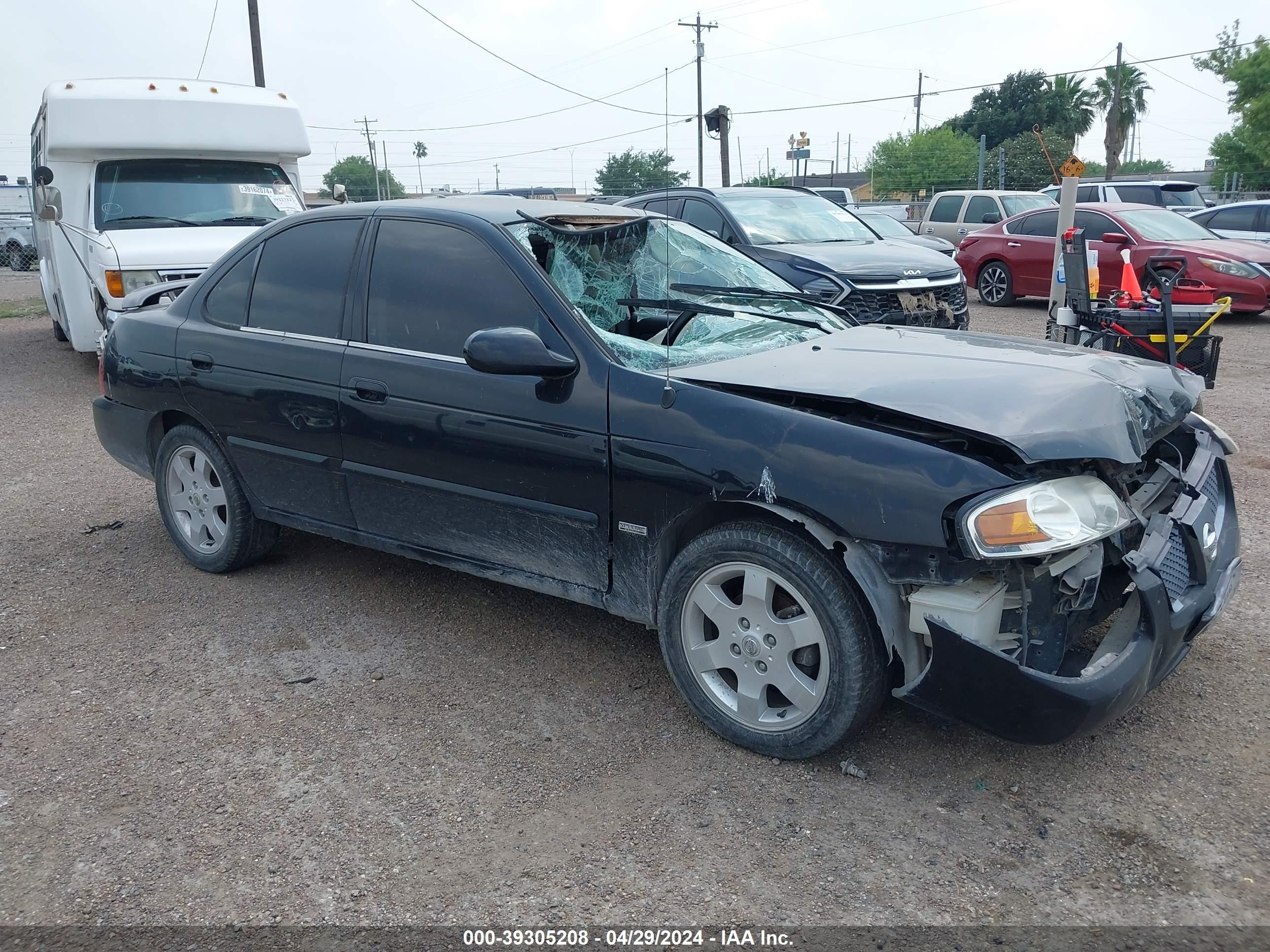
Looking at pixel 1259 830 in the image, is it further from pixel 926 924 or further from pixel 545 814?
pixel 545 814

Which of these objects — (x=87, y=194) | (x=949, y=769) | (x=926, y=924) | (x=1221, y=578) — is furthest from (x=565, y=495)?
(x=87, y=194)

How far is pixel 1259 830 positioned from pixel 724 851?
143 cm

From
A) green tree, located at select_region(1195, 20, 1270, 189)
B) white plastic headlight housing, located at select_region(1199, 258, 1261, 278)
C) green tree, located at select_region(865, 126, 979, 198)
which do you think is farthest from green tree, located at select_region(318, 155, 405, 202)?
white plastic headlight housing, located at select_region(1199, 258, 1261, 278)

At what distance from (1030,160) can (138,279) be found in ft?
175

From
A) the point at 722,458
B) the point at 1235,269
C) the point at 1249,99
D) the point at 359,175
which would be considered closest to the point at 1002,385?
the point at 722,458

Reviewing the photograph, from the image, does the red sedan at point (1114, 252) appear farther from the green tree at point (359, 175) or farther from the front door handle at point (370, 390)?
the green tree at point (359, 175)

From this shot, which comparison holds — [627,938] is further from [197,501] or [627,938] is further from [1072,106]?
[1072,106]

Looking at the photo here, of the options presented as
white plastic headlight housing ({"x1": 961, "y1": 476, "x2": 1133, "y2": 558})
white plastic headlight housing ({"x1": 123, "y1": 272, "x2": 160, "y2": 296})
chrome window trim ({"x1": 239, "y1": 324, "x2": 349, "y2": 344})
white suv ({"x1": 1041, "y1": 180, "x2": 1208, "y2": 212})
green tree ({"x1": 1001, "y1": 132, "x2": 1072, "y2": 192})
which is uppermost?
green tree ({"x1": 1001, "y1": 132, "x2": 1072, "y2": 192})

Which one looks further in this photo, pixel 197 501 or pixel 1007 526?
pixel 197 501

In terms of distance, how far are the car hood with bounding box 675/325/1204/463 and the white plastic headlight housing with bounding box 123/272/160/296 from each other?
278 inches

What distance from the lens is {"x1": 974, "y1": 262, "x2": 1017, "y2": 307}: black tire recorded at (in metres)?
14.9

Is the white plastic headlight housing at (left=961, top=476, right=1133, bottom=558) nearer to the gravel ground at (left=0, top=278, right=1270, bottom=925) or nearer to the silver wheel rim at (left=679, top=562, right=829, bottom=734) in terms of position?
the silver wheel rim at (left=679, top=562, right=829, bottom=734)

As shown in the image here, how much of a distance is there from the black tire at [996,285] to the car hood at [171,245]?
10.6 metres

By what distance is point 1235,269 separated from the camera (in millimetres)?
12312
